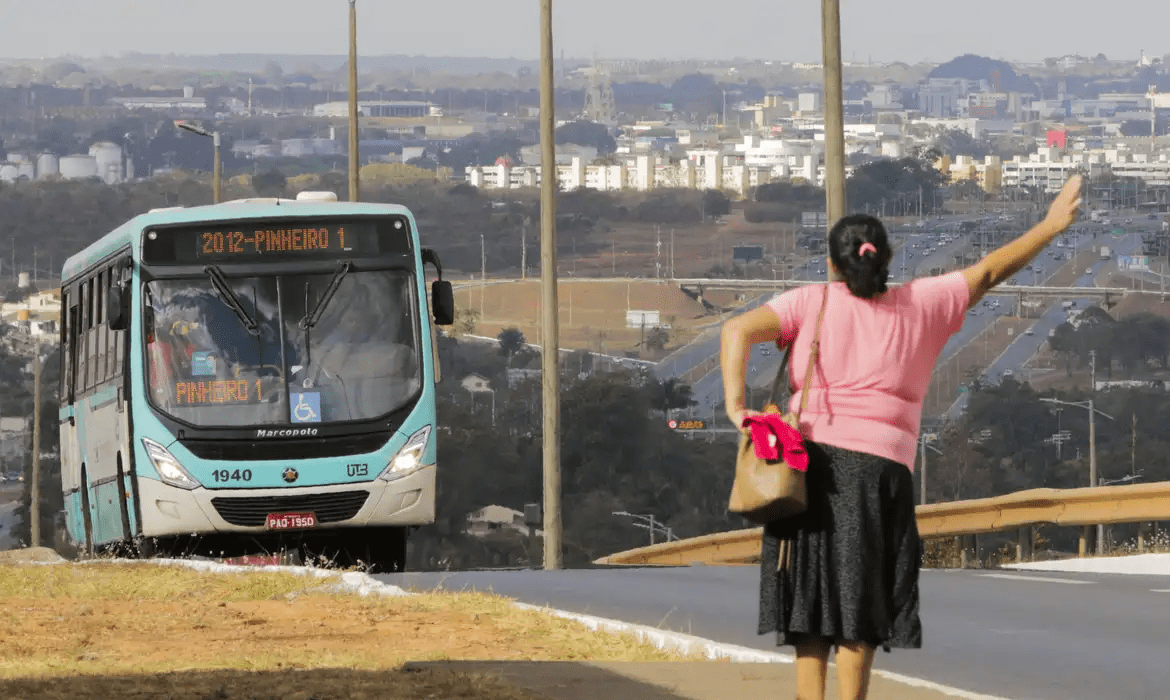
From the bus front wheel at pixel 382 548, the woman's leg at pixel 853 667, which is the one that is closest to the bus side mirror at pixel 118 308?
the bus front wheel at pixel 382 548

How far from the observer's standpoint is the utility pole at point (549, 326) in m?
31.8

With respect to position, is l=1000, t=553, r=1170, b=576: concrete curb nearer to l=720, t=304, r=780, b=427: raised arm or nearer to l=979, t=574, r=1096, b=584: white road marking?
l=979, t=574, r=1096, b=584: white road marking

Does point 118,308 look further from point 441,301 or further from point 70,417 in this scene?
point 70,417

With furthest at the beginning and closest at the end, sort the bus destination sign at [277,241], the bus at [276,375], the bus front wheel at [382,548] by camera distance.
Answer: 1. the bus front wheel at [382,548]
2. the bus destination sign at [277,241]
3. the bus at [276,375]

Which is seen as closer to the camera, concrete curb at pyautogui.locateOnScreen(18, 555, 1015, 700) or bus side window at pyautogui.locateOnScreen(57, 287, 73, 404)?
concrete curb at pyautogui.locateOnScreen(18, 555, 1015, 700)

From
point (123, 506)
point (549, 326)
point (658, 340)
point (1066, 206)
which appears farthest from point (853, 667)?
point (658, 340)

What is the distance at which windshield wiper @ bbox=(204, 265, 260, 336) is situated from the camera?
22.1m

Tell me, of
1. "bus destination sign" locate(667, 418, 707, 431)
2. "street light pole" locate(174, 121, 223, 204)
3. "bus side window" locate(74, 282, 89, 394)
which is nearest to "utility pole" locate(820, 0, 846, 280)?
"bus side window" locate(74, 282, 89, 394)

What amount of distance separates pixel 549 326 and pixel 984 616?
18.6m

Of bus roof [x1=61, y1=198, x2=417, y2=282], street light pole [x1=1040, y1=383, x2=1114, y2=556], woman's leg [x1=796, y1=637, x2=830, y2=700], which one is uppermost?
bus roof [x1=61, y1=198, x2=417, y2=282]

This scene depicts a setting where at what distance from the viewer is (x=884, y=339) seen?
28.5 feet

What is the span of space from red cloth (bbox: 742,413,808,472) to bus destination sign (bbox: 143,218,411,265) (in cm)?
1420

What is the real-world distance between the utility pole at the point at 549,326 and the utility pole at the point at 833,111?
7.84 metres

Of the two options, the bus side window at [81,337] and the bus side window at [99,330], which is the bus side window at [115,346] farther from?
the bus side window at [81,337]
